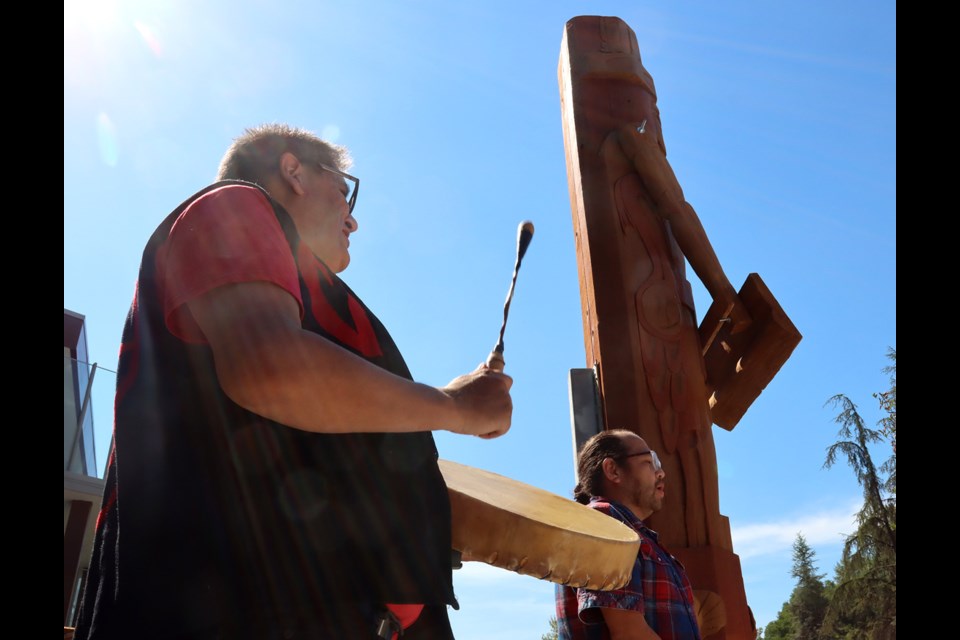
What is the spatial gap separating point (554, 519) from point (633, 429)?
1730 mm

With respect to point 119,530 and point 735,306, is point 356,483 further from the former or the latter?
point 735,306

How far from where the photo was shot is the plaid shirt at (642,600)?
246 cm

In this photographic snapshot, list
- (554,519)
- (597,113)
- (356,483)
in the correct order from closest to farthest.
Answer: (356,483) < (554,519) < (597,113)

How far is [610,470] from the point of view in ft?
9.46

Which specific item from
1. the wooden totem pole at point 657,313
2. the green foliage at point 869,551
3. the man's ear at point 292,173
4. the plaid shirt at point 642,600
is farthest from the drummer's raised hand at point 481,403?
the green foliage at point 869,551

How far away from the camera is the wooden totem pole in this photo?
3199 mm

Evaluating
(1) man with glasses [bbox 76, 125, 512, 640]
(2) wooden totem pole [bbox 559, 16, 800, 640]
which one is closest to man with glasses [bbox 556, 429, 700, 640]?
(2) wooden totem pole [bbox 559, 16, 800, 640]

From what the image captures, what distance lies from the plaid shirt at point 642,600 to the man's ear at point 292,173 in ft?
4.73

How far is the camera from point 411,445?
1.26 meters

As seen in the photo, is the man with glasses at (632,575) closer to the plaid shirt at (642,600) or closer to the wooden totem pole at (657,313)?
the plaid shirt at (642,600)

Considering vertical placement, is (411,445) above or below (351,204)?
below

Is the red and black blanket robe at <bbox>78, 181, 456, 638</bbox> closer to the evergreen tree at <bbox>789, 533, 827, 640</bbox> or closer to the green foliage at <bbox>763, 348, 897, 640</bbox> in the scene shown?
the green foliage at <bbox>763, 348, 897, 640</bbox>
